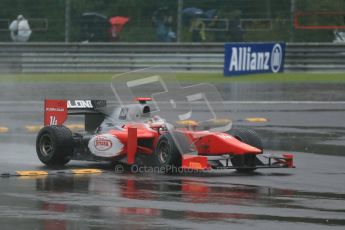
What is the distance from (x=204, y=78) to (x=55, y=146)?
16571mm

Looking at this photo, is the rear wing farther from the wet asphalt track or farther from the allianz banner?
the allianz banner

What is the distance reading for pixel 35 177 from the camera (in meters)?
13.2

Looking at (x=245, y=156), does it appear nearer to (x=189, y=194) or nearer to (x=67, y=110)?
(x=189, y=194)

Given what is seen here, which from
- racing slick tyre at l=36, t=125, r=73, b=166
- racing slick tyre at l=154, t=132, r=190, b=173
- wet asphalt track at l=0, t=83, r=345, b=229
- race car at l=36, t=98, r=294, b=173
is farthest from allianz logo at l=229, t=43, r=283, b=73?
racing slick tyre at l=154, t=132, r=190, b=173

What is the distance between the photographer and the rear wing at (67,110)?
15156mm

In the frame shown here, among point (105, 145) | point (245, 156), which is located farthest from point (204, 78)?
point (245, 156)

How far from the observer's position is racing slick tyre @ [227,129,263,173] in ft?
44.9

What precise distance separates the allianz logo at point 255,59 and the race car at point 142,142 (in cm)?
1523

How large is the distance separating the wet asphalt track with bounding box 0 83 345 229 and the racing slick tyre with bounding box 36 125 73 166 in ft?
0.56

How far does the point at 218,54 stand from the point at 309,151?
16091mm

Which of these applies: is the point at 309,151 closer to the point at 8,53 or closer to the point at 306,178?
the point at 306,178

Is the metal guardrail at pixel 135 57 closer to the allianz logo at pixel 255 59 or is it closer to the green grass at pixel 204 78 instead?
the green grass at pixel 204 78

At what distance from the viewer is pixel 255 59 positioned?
30.9m

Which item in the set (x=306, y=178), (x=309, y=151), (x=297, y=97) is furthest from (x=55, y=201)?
Answer: (x=297, y=97)
